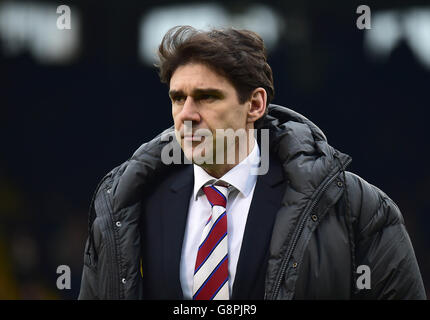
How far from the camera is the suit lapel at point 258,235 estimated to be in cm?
229

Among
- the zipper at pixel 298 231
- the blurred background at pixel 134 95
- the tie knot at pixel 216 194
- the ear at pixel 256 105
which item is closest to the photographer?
the zipper at pixel 298 231

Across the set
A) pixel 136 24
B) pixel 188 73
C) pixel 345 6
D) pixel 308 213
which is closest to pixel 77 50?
pixel 136 24

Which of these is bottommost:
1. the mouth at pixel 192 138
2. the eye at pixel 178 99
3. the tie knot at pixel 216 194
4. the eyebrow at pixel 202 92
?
the tie knot at pixel 216 194

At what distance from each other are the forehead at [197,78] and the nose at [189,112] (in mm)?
51

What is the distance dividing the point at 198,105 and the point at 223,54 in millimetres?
208

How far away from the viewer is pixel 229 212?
245 centimetres

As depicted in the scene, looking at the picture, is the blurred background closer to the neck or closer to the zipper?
the neck

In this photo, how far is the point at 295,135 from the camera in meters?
2.46

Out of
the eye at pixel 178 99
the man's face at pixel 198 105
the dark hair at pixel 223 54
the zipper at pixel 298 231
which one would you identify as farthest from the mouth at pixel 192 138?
the zipper at pixel 298 231

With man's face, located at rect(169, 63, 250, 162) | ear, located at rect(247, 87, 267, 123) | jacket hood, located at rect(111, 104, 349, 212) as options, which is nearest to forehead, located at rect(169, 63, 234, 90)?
man's face, located at rect(169, 63, 250, 162)

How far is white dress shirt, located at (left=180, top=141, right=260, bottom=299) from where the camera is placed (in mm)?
2369

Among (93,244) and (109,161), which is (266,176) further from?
(109,161)

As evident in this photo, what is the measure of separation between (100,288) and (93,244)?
0.17 m

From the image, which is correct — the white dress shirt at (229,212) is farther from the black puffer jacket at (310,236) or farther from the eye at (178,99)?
the eye at (178,99)
